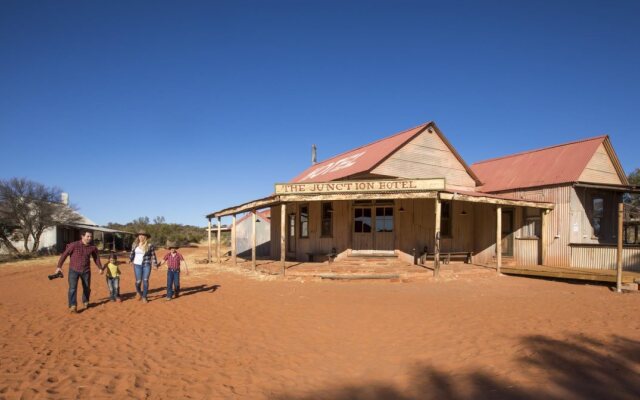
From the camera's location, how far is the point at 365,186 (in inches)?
524

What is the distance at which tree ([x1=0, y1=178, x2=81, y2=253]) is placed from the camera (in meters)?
25.6

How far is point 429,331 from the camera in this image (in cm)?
695

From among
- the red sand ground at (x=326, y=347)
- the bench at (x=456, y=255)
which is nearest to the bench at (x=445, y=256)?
the bench at (x=456, y=255)

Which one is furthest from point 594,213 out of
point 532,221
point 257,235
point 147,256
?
point 257,235

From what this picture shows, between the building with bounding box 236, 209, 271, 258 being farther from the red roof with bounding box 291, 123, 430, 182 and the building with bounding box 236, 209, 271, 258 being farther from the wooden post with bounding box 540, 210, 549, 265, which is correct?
the wooden post with bounding box 540, 210, 549, 265

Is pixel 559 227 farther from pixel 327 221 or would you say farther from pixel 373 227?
pixel 327 221

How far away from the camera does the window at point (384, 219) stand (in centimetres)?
1562

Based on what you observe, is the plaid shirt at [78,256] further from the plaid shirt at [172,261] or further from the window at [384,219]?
the window at [384,219]

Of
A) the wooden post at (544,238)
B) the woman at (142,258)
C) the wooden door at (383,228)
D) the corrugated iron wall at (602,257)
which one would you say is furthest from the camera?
A: the wooden door at (383,228)

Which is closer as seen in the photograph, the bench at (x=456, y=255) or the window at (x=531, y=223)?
the bench at (x=456, y=255)

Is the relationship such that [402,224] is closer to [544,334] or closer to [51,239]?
[544,334]

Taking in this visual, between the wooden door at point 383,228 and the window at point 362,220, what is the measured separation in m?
0.29

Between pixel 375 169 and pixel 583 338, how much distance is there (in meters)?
10.1

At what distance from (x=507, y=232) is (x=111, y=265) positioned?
1486 cm
